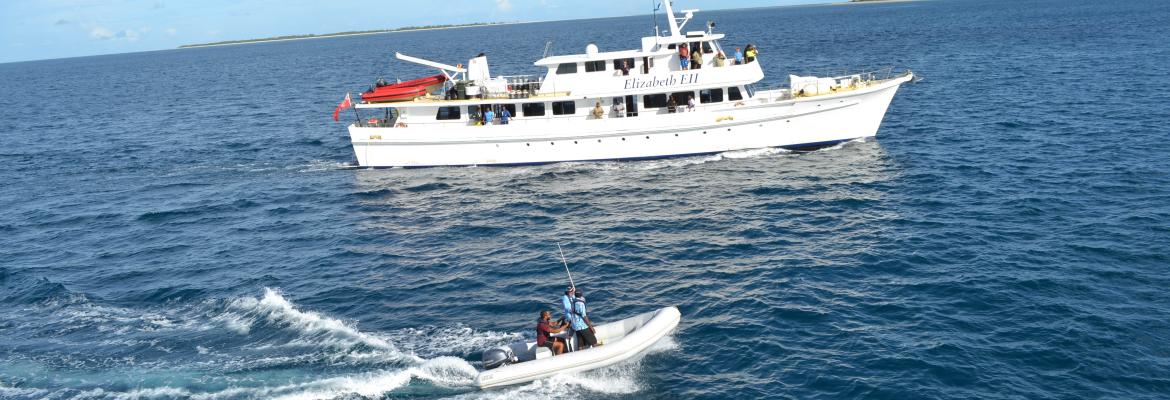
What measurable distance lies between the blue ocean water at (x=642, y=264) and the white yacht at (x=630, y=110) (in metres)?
1.02

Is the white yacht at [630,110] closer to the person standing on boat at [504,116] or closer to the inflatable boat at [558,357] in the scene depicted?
the person standing on boat at [504,116]

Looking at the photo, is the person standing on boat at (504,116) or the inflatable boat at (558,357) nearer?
the inflatable boat at (558,357)

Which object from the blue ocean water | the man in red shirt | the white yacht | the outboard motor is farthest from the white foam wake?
the white yacht

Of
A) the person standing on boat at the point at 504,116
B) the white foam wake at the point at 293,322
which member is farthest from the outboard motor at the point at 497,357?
the person standing on boat at the point at 504,116

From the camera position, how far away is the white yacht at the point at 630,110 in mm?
36656

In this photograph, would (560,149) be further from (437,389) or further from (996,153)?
(437,389)

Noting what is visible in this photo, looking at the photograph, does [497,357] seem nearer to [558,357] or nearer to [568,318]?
[558,357]

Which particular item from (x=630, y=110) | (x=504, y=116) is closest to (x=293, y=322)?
(x=504, y=116)

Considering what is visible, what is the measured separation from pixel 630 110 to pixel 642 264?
14.0 metres

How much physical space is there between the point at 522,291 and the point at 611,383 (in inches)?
259

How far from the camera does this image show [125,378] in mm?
18766

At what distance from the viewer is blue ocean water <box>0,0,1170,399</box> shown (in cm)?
1791

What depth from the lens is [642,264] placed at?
82.7 ft

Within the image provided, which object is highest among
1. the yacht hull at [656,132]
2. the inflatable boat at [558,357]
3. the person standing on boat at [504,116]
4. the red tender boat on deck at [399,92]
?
the red tender boat on deck at [399,92]
